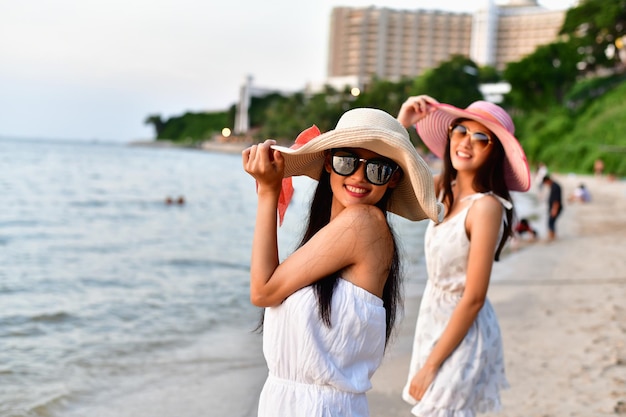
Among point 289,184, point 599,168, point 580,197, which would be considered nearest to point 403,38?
point 599,168

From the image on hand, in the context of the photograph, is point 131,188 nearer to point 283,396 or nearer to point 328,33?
point 283,396

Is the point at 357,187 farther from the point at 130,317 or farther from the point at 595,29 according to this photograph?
the point at 595,29

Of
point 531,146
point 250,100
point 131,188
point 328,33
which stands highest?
point 328,33

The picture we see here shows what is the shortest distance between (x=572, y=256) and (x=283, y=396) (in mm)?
11205

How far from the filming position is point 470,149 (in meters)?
2.74

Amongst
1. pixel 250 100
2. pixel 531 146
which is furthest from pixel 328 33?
pixel 531 146

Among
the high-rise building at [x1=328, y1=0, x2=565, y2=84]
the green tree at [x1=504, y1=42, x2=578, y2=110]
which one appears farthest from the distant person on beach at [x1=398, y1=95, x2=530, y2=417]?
the high-rise building at [x1=328, y1=0, x2=565, y2=84]

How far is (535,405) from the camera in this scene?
455 centimetres

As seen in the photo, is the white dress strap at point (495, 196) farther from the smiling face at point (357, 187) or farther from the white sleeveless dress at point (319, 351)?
the white sleeveless dress at point (319, 351)

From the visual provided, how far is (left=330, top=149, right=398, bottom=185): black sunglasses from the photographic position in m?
1.81

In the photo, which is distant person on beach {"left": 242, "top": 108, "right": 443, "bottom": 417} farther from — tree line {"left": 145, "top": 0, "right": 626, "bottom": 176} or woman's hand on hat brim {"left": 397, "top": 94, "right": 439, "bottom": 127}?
tree line {"left": 145, "top": 0, "right": 626, "bottom": 176}

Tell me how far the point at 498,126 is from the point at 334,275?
1199 mm

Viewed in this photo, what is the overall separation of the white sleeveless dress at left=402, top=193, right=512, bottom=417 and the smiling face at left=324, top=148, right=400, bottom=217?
0.83 m

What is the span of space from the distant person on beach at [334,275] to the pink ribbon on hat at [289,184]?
0.21 feet
